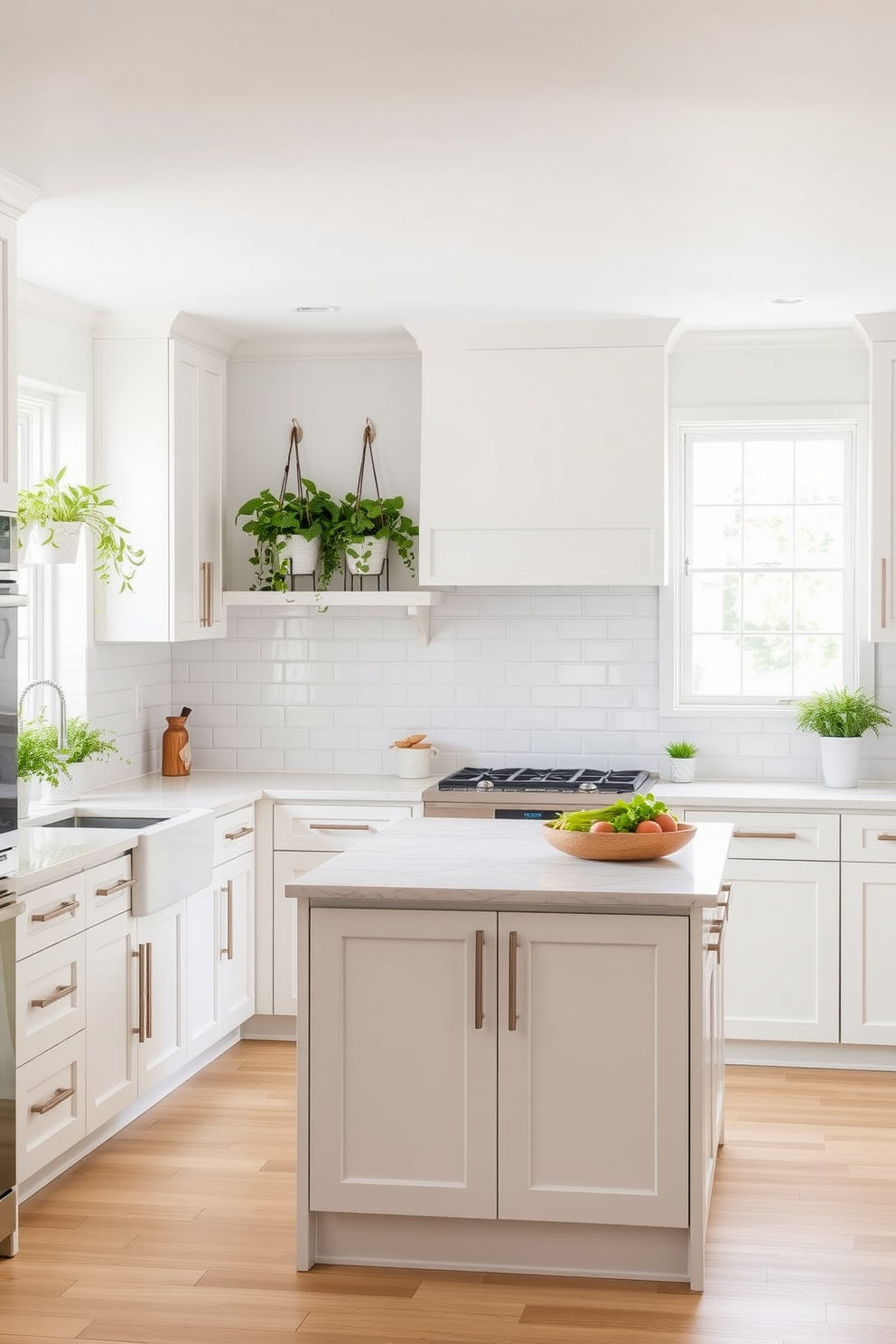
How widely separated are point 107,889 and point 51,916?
36 cm

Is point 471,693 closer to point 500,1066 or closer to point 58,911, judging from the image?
point 58,911

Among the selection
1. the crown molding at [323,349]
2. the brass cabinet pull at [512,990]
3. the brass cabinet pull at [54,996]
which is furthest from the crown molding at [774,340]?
the brass cabinet pull at [54,996]

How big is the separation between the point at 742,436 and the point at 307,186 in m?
2.62

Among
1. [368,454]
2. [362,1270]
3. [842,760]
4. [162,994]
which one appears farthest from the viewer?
[368,454]

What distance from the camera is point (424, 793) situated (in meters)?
5.29

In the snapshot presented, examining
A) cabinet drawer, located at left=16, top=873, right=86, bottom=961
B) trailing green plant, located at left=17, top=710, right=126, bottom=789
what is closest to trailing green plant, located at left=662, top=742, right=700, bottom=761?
trailing green plant, located at left=17, top=710, right=126, bottom=789

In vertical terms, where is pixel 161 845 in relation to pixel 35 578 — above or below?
below

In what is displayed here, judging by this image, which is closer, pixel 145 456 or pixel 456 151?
pixel 456 151

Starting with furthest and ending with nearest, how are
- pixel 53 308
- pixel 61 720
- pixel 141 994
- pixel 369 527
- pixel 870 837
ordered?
pixel 369 527
pixel 870 837
pixel 53 308
pixel 61 720
pixel 141 994

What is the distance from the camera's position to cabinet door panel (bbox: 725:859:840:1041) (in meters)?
5.15

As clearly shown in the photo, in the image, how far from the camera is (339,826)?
539 centimetres

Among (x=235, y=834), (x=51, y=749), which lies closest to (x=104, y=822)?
(x=51, y=749)

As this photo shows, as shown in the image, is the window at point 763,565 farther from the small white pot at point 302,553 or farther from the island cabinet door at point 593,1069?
the island cabinet door at point 593,1069

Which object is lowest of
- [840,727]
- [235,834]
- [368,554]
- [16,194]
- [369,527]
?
[235,834]
